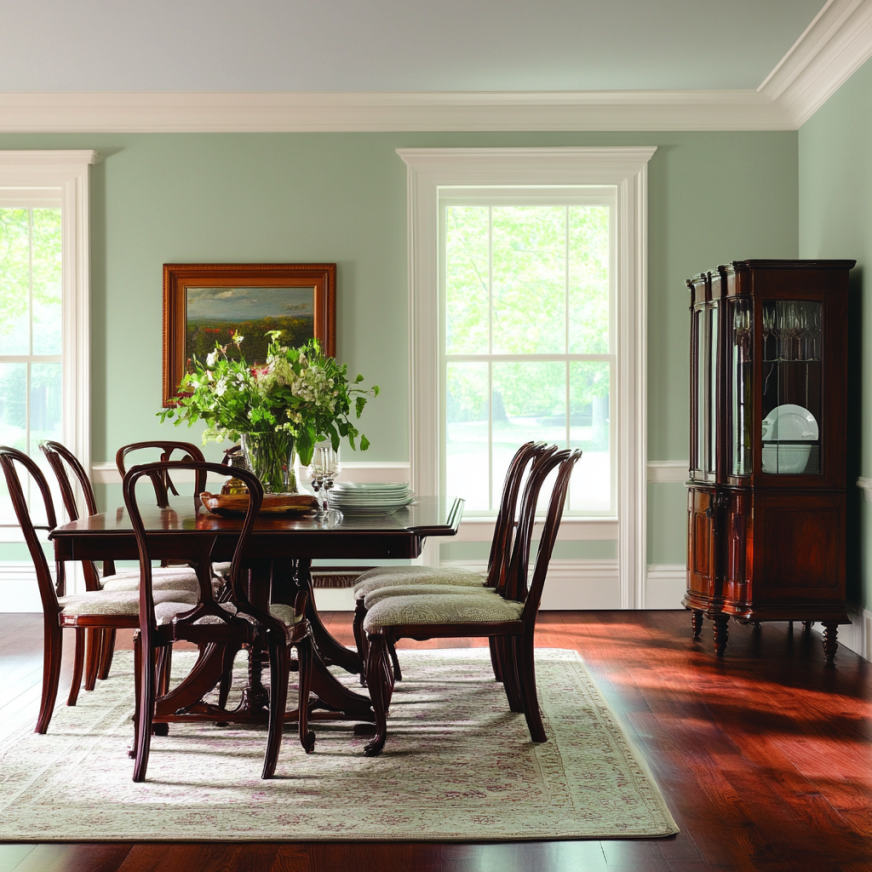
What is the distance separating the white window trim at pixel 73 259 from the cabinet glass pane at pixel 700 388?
3.38m


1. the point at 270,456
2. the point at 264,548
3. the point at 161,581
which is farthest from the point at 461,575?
the point at 161,581

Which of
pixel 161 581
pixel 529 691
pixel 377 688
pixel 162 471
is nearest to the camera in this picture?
pixel 377 688

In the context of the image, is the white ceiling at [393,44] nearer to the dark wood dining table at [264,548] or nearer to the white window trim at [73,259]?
the white window trim at [73,259]

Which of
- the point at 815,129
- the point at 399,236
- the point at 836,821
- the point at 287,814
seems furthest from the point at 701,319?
the point at 287,814

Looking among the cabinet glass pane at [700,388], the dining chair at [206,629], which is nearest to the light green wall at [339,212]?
the cabinet glass pane at [700,388]

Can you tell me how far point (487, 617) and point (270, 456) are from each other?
3.10 ft

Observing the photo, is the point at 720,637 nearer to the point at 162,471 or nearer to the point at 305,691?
the point at 305,691

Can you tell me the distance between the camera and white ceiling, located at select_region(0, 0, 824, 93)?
167 inches

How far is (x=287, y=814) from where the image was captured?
2555mm

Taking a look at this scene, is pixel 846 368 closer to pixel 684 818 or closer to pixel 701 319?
pixel 701 319

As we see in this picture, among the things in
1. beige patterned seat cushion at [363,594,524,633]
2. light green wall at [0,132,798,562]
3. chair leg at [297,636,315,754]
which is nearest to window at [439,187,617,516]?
light green wall at [0,132,798,562]

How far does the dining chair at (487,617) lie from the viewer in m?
3.04

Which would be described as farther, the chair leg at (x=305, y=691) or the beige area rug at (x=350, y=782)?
the chair leg at (x=305, y=691)

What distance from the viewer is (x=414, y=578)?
11.7 feet
